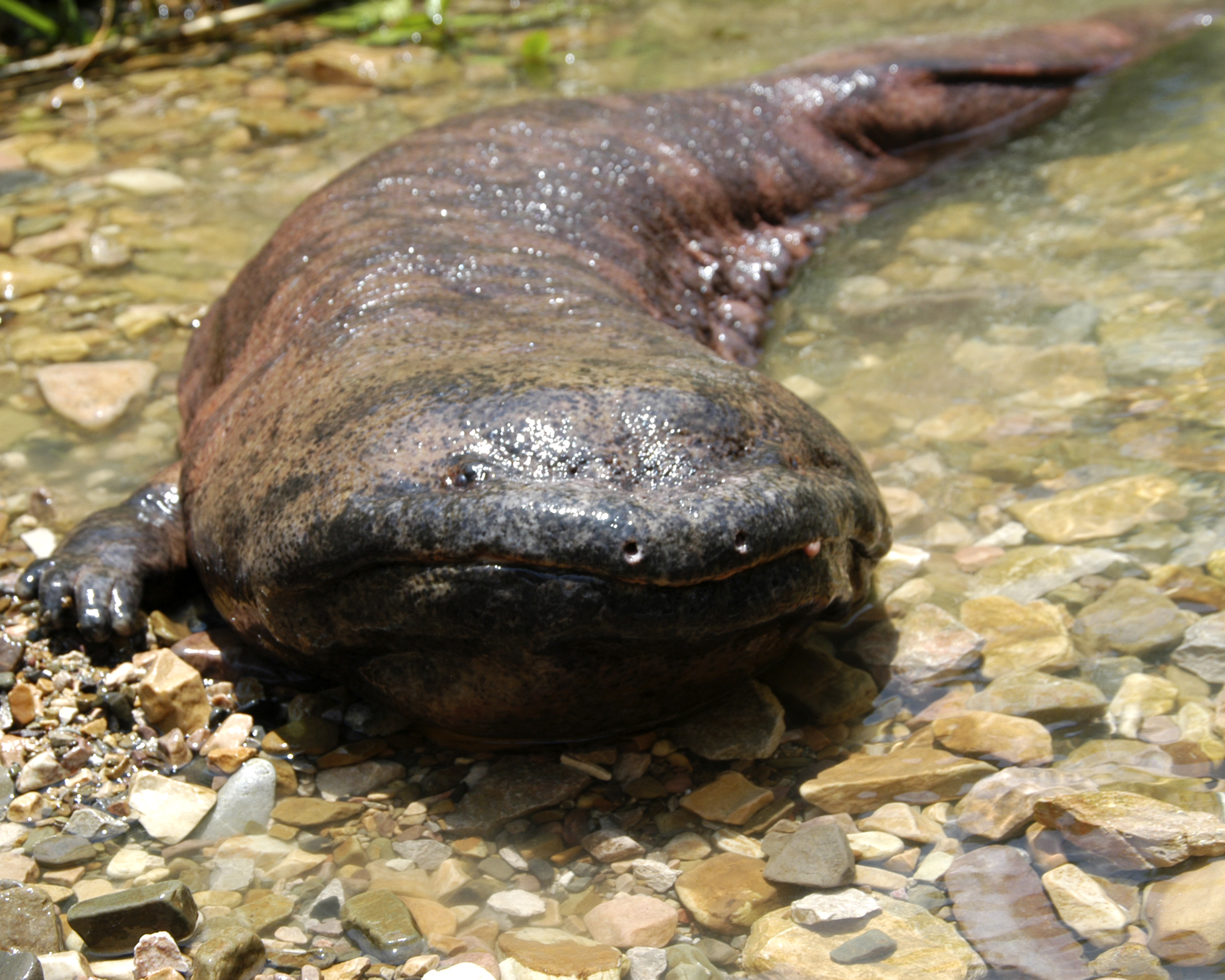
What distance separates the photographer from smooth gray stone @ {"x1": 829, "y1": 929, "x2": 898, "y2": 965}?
6.79 feet

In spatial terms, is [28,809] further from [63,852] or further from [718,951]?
[718,951]

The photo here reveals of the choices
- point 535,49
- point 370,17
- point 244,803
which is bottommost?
point 244,803

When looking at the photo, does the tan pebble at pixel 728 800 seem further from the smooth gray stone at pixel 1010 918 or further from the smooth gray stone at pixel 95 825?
the smooth gray stone at pixel 95 825

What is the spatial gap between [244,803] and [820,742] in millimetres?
1286

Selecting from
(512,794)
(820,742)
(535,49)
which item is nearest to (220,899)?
(512,794)

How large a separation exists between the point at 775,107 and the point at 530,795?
4046 mm

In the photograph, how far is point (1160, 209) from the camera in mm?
5004

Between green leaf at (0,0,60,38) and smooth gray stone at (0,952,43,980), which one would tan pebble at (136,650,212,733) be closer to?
smooth gray stone at (0,952,43,980)

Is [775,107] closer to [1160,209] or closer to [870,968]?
[1160,209]

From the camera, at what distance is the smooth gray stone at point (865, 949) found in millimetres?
2068

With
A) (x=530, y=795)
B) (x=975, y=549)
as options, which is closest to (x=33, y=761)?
(x=530, y=795)

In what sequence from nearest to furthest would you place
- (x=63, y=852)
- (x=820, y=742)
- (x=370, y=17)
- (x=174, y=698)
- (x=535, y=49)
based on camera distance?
(x=63, y=852), (x=820, y=742), (x=174, y=698), (x=535, y=49), (x=370, y=17)

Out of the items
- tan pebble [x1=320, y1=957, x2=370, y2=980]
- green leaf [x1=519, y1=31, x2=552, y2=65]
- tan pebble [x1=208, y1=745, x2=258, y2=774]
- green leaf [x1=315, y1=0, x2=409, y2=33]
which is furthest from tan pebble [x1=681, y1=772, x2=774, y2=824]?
green leaf [x1=315, y1=0, x2=409, y2=33]

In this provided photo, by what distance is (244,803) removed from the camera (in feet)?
8.64
